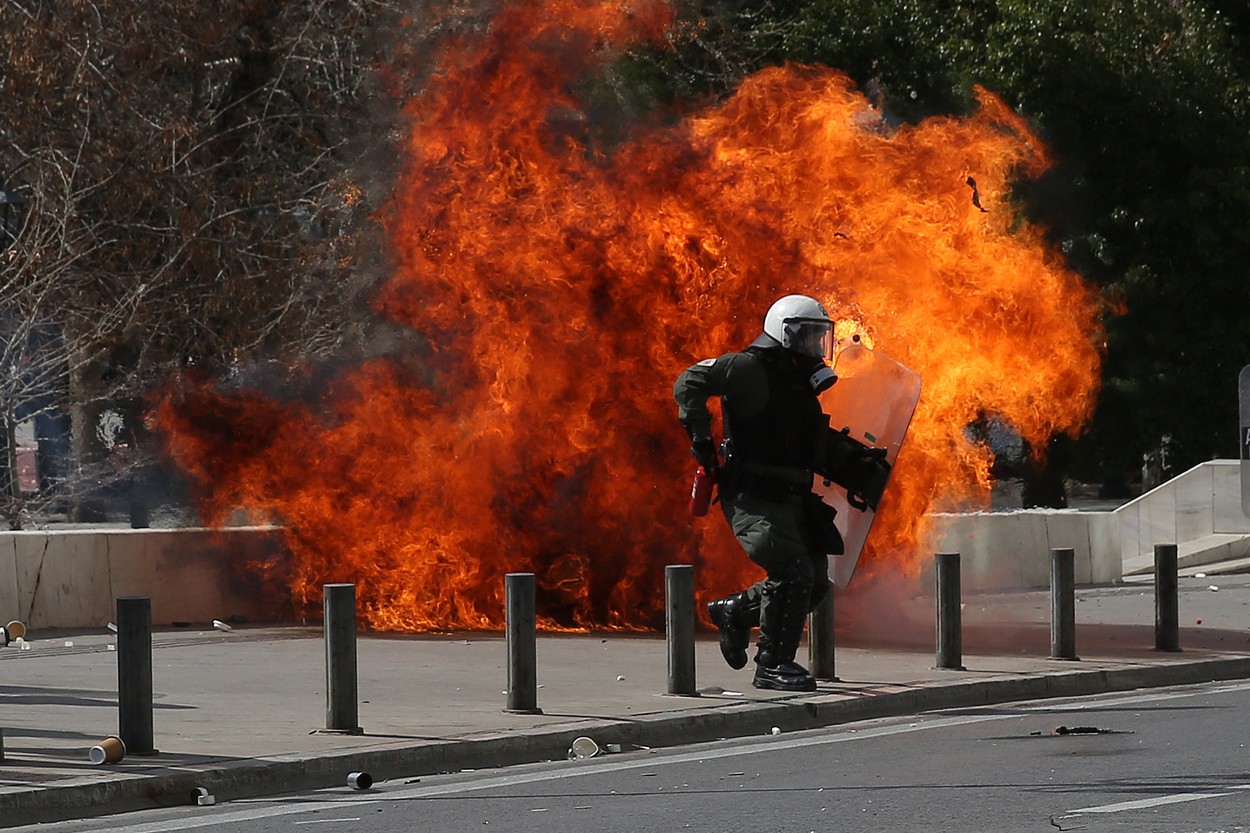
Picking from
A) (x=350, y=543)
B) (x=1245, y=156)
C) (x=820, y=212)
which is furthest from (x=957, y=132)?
(x=1245, y=156)

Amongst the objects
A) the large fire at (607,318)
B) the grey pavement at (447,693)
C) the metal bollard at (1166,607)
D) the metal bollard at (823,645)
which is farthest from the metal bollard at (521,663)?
the metal bollard at (1166,607)

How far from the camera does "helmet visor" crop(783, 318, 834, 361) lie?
35.7ft

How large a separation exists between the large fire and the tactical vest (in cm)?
280

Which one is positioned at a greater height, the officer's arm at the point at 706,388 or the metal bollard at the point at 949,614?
the officer's arm at the point at 706,388

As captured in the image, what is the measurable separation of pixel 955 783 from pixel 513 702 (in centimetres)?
264

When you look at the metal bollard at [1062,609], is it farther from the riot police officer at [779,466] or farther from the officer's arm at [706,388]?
the officer's arm at [706,388]

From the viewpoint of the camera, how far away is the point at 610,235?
13.9m

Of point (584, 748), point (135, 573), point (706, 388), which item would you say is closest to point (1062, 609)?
point (706, 388)

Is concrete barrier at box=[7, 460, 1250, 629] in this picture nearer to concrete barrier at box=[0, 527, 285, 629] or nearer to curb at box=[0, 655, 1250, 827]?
concrete barrier at box=[0, 527, 285, 629]

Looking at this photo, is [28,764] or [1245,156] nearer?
[28,764]

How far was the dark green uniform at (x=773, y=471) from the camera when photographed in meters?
10.6

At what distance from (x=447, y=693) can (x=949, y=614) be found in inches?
112

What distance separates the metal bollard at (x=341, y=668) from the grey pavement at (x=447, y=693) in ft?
0.43

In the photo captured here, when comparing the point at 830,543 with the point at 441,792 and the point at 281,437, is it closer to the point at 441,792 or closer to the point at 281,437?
the point at 441,792
